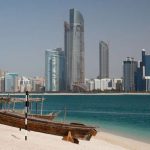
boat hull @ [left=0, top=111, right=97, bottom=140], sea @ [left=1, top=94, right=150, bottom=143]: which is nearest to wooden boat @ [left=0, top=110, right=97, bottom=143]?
boat hull @ [left=0, top=111, right=97, bottom=140]

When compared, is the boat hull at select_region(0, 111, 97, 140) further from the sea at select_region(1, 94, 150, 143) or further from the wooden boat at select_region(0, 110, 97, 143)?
the sea at select_region(1, 94, 150, 143)

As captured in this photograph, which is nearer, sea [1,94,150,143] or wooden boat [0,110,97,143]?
wooden boat [0,110,97,143]

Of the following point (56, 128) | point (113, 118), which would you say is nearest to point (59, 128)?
point (56, 128)

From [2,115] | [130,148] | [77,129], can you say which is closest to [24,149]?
[77,129]

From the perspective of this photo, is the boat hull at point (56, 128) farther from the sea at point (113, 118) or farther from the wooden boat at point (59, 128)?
the sea at point (113, 118)

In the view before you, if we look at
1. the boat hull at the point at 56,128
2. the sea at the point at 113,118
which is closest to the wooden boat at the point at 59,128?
the boat hull at the point at 56,128

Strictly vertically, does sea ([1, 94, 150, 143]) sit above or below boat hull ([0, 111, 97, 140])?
below

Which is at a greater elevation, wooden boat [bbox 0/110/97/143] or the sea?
wooden boat [bbox 0/110/97/143]

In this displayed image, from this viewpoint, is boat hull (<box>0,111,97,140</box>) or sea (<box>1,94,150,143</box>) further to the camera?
sea (<box>1,94,150,143</box>)

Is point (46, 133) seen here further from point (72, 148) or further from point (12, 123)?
point (72, 148)

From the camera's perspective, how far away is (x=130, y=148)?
28.3 meters

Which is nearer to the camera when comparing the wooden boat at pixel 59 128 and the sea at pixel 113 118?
the wooden boat at pixel 59 128

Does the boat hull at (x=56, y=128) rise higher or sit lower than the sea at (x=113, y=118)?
higher

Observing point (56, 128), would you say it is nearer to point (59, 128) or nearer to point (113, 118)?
point (59, 128)
